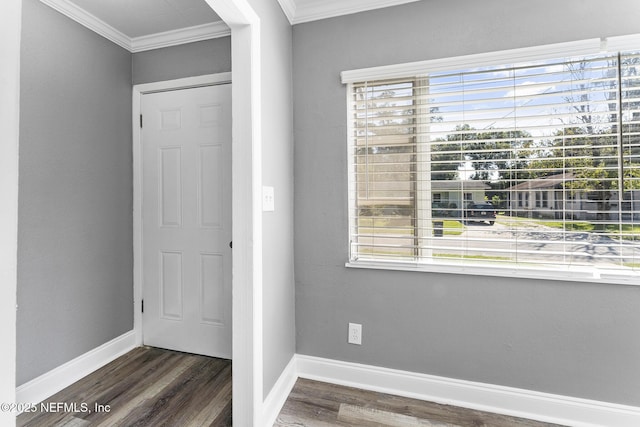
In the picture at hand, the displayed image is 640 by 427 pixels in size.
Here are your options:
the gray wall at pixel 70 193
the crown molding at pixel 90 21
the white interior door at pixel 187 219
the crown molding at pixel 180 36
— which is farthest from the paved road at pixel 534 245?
the crown molding at pixel 90 21

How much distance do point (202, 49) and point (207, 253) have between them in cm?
151

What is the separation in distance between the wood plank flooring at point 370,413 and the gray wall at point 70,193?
4.92ft

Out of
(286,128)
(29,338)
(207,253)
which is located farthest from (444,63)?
(29,338)

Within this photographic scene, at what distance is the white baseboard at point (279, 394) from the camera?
165cm

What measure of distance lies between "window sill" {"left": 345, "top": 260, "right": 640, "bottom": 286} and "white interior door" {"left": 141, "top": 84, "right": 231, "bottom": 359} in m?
1.04

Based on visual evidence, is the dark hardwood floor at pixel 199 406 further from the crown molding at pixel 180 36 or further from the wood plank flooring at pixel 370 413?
the crown molding at pixel 180 36

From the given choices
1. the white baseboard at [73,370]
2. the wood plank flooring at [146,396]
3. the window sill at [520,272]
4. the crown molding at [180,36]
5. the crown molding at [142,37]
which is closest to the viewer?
the window sill at [520,272]

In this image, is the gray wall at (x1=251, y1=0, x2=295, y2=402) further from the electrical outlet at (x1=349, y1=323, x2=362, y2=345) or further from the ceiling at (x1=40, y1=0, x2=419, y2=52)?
the electrical outlet at (x1=349, y1=323, x2=362, y2=345)

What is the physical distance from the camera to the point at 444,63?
1.81 meters

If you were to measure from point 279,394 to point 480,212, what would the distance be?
1.57 metres

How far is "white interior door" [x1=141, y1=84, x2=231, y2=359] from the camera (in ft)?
7.51

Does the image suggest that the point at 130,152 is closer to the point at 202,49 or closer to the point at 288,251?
the point at 202,49

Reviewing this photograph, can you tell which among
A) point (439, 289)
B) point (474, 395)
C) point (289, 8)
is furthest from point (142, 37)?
point (474, 395)

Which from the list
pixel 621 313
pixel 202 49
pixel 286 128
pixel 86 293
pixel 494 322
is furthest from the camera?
pixel 202 49
